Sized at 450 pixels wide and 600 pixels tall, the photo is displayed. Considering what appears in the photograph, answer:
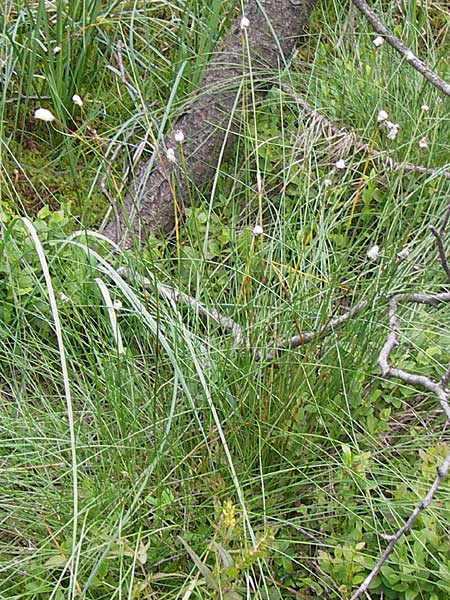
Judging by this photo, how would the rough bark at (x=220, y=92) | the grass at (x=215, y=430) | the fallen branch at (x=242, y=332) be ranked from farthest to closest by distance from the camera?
the rough bark at (x=220, y=92)
the fallen branch at (x=242, y=332)
the grass at (x=215, y=430)

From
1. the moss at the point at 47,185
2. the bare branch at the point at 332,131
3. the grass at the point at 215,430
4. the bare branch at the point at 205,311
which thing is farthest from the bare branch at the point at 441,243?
the moss at the point at 47,185

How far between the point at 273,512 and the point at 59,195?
118cm

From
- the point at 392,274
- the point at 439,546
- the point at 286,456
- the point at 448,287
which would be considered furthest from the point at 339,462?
the point at 448,287

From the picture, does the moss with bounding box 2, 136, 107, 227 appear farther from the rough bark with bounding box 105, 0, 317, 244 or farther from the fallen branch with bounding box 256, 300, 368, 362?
the fallen branch with bounding box 256, 300, 368, 362

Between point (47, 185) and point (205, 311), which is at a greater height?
point (205, 311)

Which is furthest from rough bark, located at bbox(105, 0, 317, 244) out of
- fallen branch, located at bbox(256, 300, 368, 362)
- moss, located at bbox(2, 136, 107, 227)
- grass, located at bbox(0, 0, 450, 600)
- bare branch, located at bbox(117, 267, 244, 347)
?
fallen branch, located at bbox(256, 300, 368, 362)

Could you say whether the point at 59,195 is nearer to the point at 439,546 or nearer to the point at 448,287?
the point at 448,287

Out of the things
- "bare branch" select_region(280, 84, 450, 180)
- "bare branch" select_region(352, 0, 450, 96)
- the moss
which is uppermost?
"bare branch" select_region(352, 0, 450, 96)

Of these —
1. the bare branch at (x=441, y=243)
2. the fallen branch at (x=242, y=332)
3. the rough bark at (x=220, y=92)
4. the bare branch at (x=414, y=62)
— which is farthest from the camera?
the rough bark at (x=220, y=92)

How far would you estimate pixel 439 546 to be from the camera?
4.63 feet

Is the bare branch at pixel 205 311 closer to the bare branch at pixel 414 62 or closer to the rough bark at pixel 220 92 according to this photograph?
the rough bark at pixel 220 92

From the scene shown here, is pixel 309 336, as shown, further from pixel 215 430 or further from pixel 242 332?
pixel 215 430

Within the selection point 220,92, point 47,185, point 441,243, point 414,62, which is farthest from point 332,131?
point 441,243

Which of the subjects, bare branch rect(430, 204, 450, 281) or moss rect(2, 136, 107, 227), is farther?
moss rect(2, 136, 107, 227)
